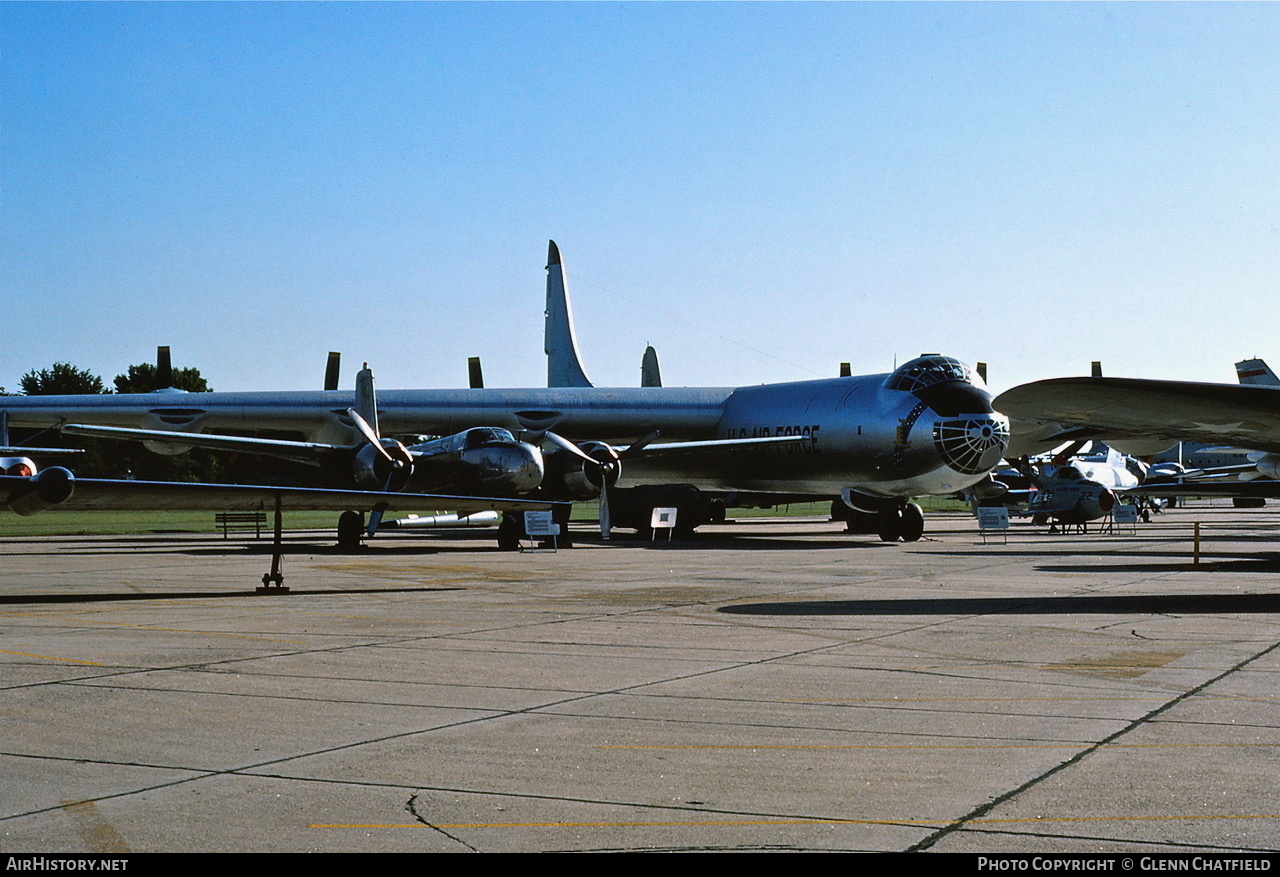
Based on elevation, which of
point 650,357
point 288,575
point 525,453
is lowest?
point 288,575

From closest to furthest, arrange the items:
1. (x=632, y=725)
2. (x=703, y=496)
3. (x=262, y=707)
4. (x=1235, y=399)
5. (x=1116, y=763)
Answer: (x=1116, y=763) < (x=632, y=725) < (x=262, y=707) < (x=1235, y=399) < (x=703, y=496)

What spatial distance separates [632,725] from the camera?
7.41 metres

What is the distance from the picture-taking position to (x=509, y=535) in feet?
101

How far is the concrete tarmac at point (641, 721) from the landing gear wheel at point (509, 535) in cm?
1409

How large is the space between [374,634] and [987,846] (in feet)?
26.4

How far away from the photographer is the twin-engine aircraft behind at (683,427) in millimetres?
31484

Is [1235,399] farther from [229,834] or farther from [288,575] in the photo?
[288,575]

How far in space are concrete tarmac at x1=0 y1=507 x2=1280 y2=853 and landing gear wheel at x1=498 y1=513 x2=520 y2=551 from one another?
1409 centimetres

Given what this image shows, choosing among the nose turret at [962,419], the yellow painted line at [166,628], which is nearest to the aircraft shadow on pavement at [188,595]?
the yellow painted line at [166,628]

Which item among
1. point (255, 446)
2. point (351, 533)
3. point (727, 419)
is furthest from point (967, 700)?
point (727, 419)

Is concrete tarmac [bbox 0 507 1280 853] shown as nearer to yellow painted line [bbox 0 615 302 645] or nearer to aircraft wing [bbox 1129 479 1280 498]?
yellow painted line [bbox 0 615 302 645]

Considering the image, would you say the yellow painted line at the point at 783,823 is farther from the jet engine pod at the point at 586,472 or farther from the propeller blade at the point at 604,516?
the jet engine pod at the point at 586,472

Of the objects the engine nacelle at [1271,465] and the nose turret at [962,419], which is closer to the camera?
the nose turret at [962,419]
